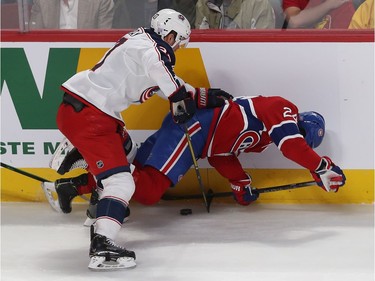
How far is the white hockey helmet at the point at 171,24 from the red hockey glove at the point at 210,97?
30cm

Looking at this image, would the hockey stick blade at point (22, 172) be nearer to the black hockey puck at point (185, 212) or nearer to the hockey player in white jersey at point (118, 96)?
the hockey player in white jersey at point (118, 96)

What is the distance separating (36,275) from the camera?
3.51 metres

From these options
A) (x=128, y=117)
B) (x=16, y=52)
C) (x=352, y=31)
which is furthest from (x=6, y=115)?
(x=352, y=31)

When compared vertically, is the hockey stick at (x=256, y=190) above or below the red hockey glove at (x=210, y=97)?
below

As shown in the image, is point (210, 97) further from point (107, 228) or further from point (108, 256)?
point (108, 256)

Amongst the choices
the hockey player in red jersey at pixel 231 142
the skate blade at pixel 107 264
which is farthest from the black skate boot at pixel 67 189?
the skate blade at pixel 107 264

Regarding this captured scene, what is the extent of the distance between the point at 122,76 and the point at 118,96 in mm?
90

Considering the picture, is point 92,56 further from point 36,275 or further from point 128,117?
point 36,275

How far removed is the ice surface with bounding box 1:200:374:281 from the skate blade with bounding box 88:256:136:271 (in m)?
0.03

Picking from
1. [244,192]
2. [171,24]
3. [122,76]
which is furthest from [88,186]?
[171,24]

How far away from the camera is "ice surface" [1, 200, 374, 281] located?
352cm

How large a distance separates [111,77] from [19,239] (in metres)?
0.82

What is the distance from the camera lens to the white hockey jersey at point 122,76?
3757 millimetres

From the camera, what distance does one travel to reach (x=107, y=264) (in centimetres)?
356
